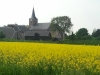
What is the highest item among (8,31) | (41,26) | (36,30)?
(41,26)

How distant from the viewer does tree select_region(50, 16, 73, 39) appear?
94.9m

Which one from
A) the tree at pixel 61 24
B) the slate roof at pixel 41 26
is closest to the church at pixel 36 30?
the slate roof at pixel 41 26

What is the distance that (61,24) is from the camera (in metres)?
95.9

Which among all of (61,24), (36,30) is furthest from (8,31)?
(61,24)

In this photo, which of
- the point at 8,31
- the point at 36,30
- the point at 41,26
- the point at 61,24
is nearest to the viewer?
the point at 8,31

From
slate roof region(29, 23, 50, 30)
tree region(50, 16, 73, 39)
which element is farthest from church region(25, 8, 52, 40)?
tree region(50, 16, 73, 39)

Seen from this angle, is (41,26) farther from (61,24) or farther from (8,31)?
(8,31)

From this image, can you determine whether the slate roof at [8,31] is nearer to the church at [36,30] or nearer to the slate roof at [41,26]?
the church at [36,30]

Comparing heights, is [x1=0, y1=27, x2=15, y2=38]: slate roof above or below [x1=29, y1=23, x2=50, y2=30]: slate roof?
below

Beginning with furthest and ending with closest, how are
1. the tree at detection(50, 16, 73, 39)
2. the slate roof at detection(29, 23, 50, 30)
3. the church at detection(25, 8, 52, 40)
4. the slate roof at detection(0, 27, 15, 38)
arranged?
the slate roof at detection(29, 23, 50, 30) → the tree at detection(50, 16, 73, 39) → the church at detection(25, 8, 52, 40) → the slate roof at detection(0, 27, 15, 38)

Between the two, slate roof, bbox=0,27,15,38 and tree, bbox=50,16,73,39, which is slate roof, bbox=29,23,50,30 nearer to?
tree, bbox=50,16,73,39

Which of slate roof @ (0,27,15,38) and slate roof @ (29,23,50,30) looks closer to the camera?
Answer: slate roof @ (0,27,15,38)

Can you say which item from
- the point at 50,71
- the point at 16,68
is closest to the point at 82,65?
the point at 50,71

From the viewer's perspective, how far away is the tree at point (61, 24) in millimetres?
94875
